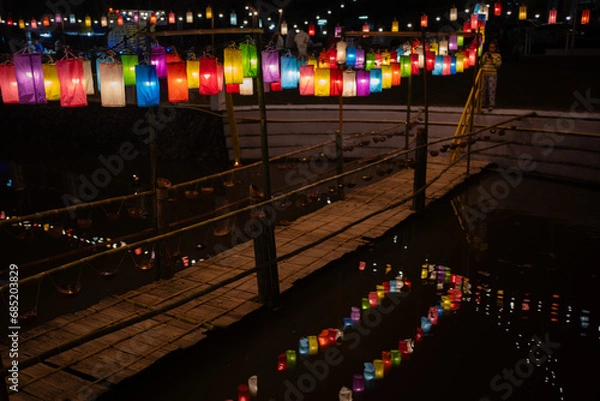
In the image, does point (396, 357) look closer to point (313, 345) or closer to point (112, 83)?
point (313, 345)

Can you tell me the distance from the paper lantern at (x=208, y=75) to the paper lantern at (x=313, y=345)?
16.9 feet

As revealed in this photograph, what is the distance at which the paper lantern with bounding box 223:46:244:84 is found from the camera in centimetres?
966

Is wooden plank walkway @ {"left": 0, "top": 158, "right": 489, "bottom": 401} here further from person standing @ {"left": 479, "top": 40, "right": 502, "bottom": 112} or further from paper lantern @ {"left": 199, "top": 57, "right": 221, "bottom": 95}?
person standing @ {"left": 479, "top": 40, "right": 502, "bottom": 112}

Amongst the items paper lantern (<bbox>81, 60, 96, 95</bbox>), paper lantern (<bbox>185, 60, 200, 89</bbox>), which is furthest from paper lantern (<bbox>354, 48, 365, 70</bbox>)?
paper lantern (<bbox>81, 60, 96, 95</bbox>)

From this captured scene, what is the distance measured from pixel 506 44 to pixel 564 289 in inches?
902

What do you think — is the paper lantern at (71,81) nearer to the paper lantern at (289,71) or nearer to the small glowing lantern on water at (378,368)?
the paper lantern at (289,71)

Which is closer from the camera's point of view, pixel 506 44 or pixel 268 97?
pixel 268 97

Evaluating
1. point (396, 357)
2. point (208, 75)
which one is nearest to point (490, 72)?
point (208, 75)

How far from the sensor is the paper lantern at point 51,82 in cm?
818

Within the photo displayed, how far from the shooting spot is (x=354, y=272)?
9195 millimetres

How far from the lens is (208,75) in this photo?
9.78 meters

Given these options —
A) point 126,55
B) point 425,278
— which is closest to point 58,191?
point 126,55

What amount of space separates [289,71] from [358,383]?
276 inches

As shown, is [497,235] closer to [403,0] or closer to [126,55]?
[126,55]
